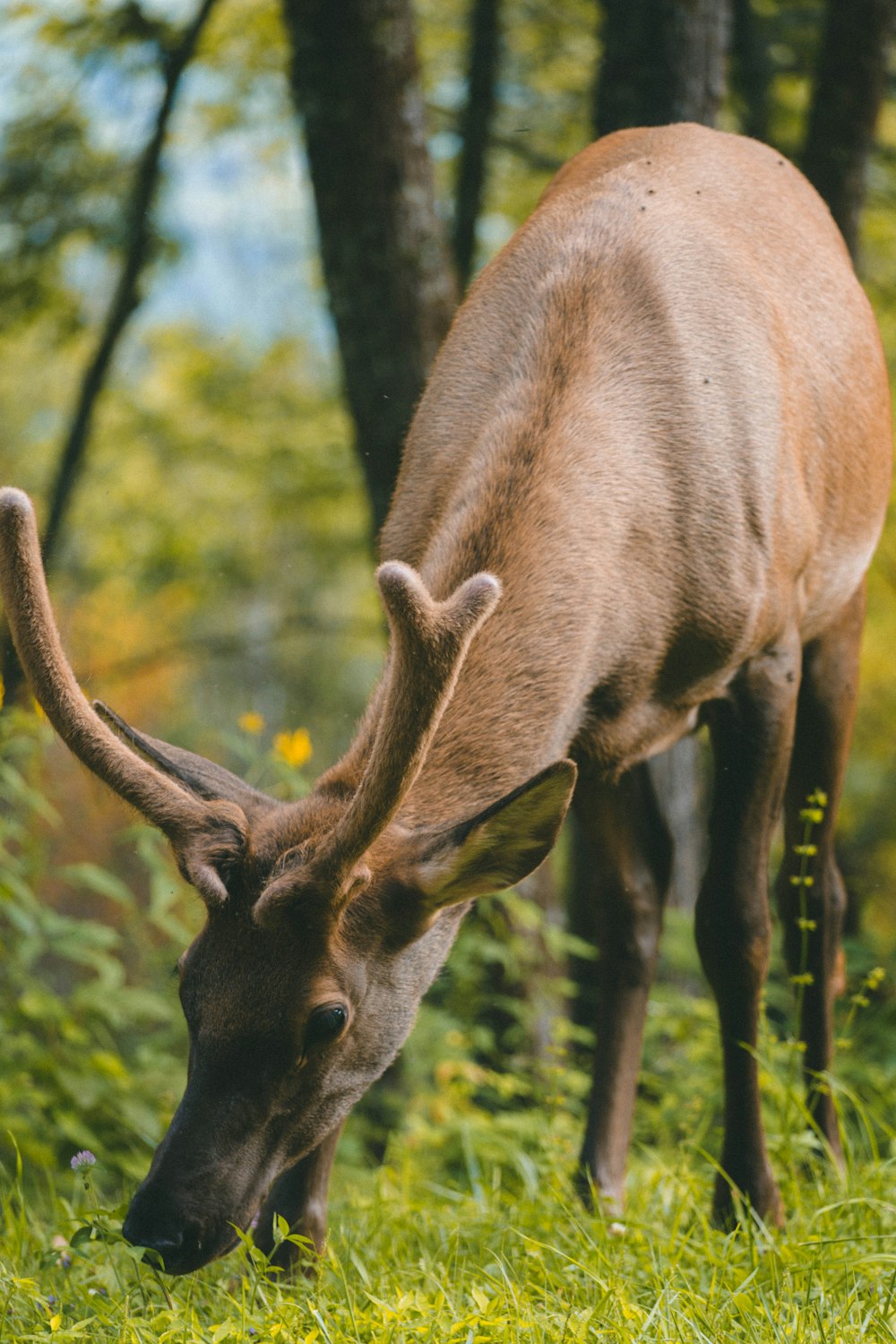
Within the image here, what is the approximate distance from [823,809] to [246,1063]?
2464 millimetres

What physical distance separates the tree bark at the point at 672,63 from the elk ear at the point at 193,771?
148 inches

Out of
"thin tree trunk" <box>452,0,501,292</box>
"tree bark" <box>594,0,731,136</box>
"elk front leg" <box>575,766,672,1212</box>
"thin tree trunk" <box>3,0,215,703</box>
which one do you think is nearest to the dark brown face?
"elk front leg" <box>575,766,672,1212</box>

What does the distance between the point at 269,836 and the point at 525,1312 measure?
1134mm

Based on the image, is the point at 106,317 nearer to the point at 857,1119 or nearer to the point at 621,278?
the point at 621,278

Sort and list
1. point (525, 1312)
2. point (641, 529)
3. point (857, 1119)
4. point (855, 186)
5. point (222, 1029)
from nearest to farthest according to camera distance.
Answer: point (525, 1312), point (222, 1029), point (641, 529), point (857, 1119), point (855, 186)

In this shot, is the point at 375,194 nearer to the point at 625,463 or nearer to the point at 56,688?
the point at 625,463

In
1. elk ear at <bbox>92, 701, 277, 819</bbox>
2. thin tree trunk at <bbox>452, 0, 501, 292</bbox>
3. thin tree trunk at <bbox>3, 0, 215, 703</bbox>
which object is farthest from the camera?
thin tree trunk at <bbox>452, 0, 501, 292</bbox>

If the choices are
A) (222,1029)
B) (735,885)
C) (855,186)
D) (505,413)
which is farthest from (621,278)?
(855,186)

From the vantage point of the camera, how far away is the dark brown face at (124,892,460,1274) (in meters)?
3.10

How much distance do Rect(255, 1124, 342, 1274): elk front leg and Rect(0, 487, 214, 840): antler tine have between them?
1.03 metres

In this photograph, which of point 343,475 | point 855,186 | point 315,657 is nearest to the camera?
point 855,186

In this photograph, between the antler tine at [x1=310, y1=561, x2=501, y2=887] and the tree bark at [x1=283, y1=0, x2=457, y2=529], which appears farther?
the tree bark at [x1=283, y1=0, x2=457, y2=529]

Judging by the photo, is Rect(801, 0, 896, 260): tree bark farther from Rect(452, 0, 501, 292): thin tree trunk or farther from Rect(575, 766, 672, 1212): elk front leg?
Rect(575, 766, 672, 1212): elk front leg

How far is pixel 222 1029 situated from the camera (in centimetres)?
318
